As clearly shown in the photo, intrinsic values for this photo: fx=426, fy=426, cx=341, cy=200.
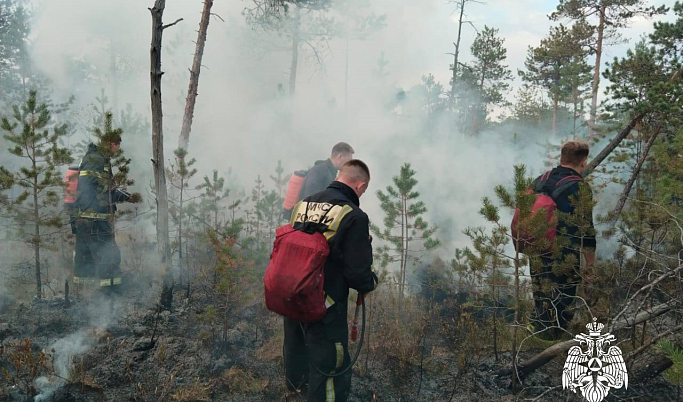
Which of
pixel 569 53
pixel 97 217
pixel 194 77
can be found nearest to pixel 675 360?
pixel 97 217

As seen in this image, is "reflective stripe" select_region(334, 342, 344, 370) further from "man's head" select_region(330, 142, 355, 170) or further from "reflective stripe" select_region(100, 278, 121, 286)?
"reflective stripe" select_region(100, 278, 121, 286)

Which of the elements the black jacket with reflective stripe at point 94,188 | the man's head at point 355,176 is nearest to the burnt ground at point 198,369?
the black jacket with reflective stripe at point 94,188

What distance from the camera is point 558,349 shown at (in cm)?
353

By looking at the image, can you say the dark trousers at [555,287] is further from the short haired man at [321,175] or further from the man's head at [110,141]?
the man's head at [110,141]

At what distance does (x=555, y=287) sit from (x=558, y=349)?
0.50m

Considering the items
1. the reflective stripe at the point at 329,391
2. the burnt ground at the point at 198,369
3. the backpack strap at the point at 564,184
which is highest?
the backpack strap at the point at 564,184

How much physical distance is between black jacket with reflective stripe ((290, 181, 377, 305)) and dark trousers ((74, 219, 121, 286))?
4.37 metres

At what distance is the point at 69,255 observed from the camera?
9141mm

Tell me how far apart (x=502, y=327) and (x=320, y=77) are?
59.9ft

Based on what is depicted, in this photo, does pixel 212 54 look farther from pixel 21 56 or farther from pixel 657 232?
pixel 657 232

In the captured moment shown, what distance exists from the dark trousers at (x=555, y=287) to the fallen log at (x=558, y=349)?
20 cm

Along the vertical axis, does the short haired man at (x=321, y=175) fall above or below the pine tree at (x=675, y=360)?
above

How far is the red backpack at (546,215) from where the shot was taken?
3520mm

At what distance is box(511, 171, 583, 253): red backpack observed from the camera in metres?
3.52
